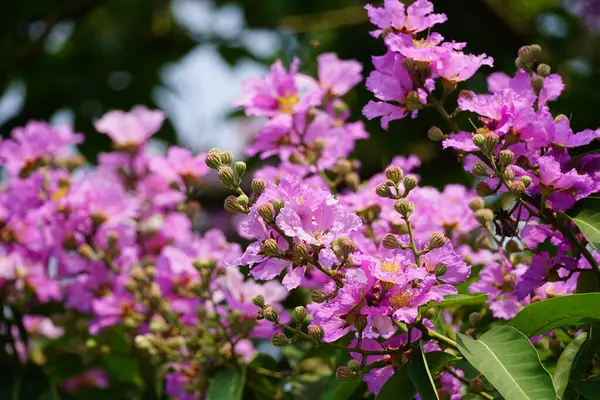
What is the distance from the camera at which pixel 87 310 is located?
1584mm

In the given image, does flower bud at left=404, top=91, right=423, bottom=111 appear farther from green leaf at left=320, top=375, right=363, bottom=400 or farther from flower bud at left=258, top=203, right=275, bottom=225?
green leaf at left=320, top=375, right=363, bottom=400

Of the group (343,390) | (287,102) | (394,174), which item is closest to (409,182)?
(394,174)

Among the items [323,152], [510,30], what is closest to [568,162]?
[323,152]

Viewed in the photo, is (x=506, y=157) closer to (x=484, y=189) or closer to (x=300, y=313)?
(x=484, y=189)

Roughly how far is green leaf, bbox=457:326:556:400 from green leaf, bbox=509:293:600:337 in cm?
6

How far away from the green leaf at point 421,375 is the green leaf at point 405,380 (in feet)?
0.05

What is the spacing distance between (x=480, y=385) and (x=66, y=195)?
34.9 inches

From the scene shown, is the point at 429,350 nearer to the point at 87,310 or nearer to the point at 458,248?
the point at 458,248

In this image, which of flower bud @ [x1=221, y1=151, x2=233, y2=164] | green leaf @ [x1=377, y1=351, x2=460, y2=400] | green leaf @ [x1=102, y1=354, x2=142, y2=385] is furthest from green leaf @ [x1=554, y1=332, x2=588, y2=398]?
green leaf @ [x1=102, y1=354, x2=142, y2=385]

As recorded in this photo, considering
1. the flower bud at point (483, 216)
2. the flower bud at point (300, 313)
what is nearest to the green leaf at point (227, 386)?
the flower bud at point (300, 313)

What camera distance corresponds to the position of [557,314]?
943mm

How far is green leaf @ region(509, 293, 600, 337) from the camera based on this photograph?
2.99 ft

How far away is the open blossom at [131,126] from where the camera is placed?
→ 171 cm

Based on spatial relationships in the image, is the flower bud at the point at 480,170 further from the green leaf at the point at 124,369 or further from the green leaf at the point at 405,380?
the green leaf at the point at 124,369
